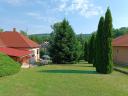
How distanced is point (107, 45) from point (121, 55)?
15.3 m

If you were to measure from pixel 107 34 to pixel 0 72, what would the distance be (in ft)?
41.4

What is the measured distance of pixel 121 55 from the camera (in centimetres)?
4362

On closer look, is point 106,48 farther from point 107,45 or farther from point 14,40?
point 14,40

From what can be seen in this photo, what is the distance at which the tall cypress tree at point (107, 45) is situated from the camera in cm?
2839

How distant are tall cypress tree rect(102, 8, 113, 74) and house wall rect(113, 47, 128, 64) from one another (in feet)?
43.0

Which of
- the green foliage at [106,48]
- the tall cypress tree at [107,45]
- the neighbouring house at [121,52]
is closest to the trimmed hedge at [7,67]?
the green foliage at [106,48]

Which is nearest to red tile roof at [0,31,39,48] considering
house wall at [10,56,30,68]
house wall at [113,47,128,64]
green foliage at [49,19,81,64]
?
green foliage at [49,19,81,64]

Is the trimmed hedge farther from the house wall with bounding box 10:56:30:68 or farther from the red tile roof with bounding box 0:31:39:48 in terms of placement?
the red tile roof with bounding box 0:31:39:48

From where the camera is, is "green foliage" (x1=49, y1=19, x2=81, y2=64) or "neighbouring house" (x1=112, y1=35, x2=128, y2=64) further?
"green foliage" (x1=49, y1=19, x2=81, y2=64)

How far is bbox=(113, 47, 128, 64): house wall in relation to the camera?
1642 inches

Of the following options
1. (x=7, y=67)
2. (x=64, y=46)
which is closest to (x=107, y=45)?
(x=7, y=67)

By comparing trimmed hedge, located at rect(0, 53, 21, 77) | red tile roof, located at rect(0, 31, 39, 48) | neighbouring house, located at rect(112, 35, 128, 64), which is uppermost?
red tile roof, located at rect(0, 31, 39, 48)

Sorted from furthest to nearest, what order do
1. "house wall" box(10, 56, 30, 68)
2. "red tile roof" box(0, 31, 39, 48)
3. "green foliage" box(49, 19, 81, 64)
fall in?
"red tile roof" box(0, 31, 39, 48)
"green foliage" box(49, 19, 81, 64)
"house wall" box(10, 56, 30, 68)

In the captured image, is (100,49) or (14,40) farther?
(14,40)
